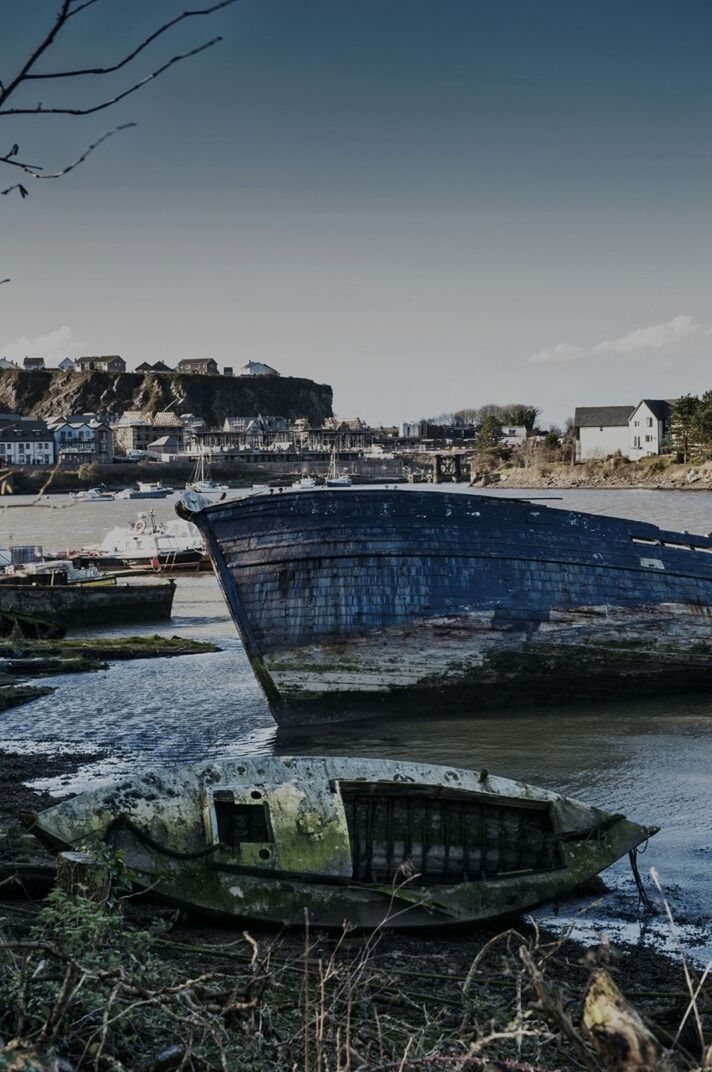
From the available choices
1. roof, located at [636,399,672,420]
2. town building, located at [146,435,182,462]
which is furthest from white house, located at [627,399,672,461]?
town building, located at [146,435,182,462]

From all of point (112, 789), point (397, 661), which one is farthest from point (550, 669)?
point (112, 789)

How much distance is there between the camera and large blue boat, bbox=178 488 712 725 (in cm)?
1697

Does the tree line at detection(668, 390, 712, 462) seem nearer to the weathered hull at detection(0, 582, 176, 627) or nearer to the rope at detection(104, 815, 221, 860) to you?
the weathered hull at detection(0, 582, 176, 627)

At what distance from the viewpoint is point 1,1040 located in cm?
436

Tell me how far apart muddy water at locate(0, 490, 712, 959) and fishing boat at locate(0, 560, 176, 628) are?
725cm

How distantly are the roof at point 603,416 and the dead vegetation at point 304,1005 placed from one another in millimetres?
120802

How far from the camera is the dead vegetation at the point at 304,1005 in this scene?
12.4 ft

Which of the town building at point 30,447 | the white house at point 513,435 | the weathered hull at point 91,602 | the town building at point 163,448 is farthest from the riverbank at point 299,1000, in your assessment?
the town building at point 163,448

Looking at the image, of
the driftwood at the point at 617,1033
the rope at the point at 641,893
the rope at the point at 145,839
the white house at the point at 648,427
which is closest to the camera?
the driftwood at the point at 617,1033

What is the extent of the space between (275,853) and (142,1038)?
327 cm

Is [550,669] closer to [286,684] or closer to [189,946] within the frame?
[286,684]

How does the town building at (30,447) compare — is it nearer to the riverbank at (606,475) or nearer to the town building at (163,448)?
the town building at (163,448)

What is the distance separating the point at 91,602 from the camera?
3119 cm

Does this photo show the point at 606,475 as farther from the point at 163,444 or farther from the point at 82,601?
the point at 163,444
